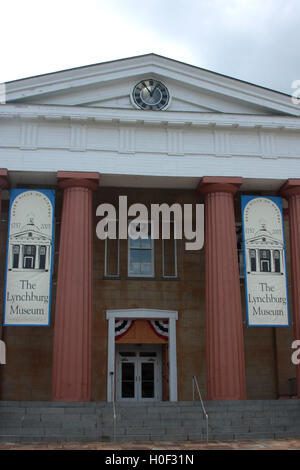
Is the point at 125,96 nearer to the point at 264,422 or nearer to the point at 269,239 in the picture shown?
the point at 269,239

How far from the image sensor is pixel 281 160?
838 inches

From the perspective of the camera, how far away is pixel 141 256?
23609 mm

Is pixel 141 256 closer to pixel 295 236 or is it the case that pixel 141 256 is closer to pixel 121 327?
pixel 121 327

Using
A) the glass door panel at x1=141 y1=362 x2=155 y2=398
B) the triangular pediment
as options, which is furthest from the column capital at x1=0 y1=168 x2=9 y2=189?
the glass door panel at x1=141 y1=362 x2=155 y2=398

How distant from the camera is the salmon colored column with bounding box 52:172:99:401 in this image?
18.2m

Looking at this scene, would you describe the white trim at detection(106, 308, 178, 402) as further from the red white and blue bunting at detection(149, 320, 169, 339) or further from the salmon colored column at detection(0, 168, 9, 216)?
the salmon colored column at detection(0, 168, 9, 216)

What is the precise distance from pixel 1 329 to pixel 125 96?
9.22 metres

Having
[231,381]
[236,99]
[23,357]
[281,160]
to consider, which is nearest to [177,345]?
[231,381]

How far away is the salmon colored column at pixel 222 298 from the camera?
18.8 meters

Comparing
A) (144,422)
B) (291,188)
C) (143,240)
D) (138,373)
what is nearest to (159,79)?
(291,188)

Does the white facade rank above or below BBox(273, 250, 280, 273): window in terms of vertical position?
above

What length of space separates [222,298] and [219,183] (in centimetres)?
387
